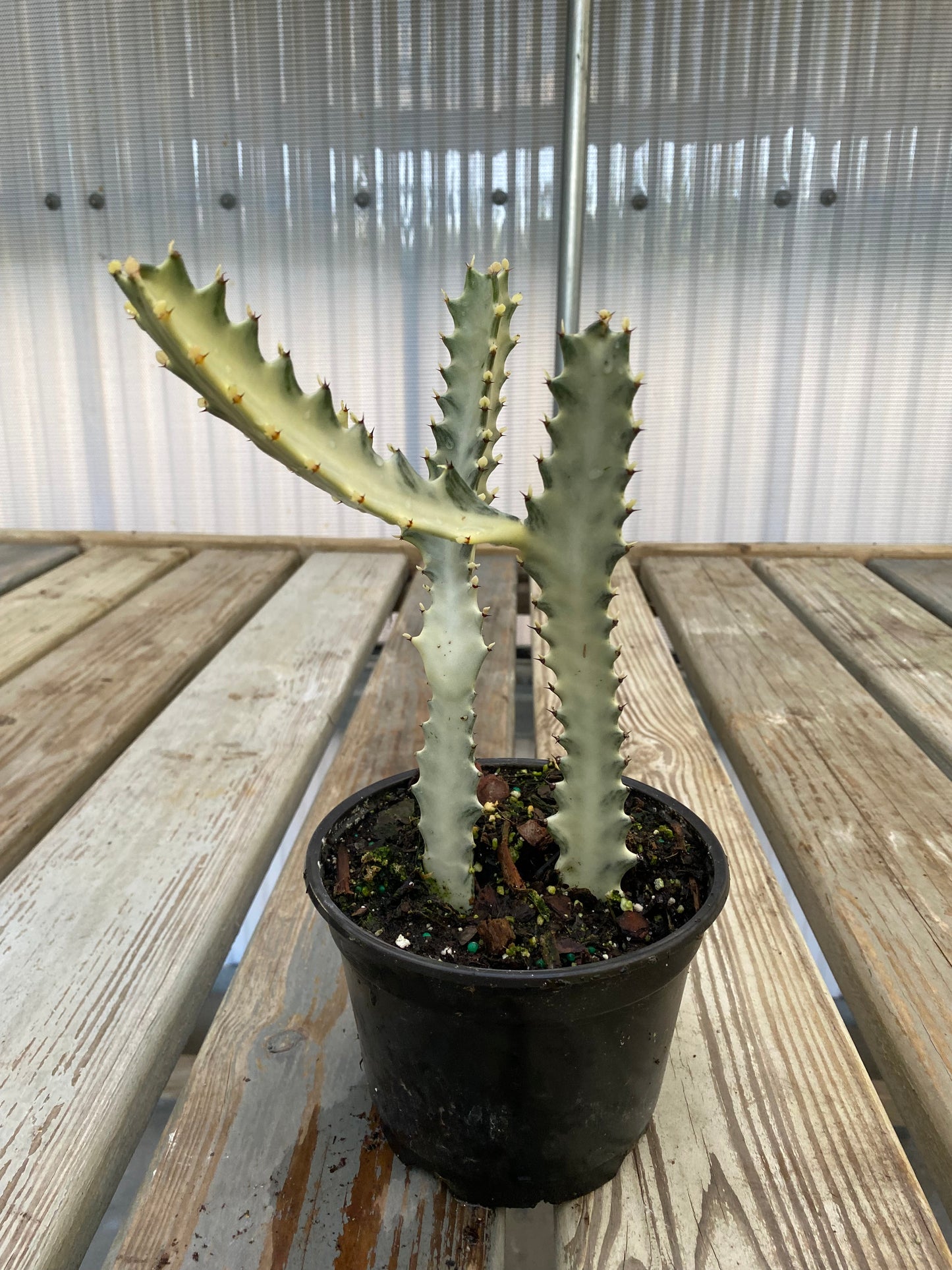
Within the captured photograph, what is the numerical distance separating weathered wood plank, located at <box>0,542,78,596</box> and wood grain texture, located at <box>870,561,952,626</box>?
1.63 meters

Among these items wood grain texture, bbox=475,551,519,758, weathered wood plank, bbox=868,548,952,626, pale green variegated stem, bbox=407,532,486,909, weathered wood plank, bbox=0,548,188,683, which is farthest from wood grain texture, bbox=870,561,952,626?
weathered wood plank, bbox=0,548,188,683

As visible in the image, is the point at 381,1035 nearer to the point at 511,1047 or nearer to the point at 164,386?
the point at 511,1047

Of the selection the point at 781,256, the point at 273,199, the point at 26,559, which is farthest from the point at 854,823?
the point at 273,199

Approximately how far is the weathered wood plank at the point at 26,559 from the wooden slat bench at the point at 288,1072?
741 mm

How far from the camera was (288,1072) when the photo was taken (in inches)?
25.5

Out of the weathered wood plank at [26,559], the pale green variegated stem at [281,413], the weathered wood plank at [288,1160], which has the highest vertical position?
the pale green variegated stem at [281,413]

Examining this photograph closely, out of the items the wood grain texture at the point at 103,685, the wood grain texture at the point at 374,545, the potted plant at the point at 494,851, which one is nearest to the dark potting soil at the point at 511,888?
the potted plant at the point at 494,851

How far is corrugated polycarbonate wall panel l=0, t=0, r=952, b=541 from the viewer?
184cm

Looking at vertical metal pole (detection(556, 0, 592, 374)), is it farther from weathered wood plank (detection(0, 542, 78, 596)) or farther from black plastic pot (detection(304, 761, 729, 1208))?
weathered wood plank (detection(0, 542, 78, 596))

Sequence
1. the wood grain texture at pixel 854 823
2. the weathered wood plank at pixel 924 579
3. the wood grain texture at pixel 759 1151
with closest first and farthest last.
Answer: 1. the wood grain texture at pixel 759 1151
2. the wood grain texture at pixel 854 823
3. the weathered wood plank at pixel 924 579

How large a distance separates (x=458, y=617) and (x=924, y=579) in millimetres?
1387

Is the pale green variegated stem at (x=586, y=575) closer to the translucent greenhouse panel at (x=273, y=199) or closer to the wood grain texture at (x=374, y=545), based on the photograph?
the wood grain texture at (x=374, y=545)

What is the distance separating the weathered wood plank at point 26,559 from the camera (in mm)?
1709

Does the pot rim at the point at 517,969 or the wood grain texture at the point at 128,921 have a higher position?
the pot rim at the point at 517,969
